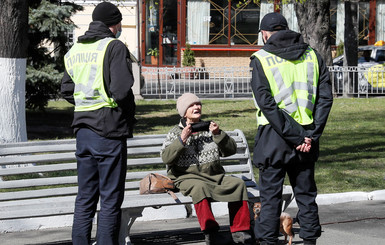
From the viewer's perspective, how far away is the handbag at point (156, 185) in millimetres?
6180

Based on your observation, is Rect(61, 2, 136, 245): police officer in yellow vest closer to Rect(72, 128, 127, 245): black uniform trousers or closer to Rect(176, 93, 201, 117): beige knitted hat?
Rect(72, 128, 127, 245): black uniform trousers

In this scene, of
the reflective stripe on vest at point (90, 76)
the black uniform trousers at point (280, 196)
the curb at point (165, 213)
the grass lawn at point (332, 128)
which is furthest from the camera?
the grass lawn at point (332, 128)

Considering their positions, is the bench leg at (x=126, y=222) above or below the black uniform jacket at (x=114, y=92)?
below

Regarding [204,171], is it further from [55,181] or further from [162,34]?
[162,34]

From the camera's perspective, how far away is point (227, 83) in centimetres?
2309

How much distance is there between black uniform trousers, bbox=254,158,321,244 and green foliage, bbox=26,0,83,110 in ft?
32.7

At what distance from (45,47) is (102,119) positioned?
10907 mm

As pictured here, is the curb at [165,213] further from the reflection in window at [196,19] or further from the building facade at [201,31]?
the reflection in window at [196,19]

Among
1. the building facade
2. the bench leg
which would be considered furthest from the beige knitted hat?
the building facade

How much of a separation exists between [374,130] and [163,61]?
20.6m

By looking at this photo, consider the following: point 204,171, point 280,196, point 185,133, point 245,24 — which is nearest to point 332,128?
point 204,171

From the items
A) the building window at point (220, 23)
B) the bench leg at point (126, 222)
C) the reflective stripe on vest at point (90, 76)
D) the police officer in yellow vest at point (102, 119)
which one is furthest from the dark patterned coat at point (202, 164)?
the building window at point (220, 23)

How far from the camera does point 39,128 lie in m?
15.4

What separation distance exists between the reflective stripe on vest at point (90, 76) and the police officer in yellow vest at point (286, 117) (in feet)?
3.53
